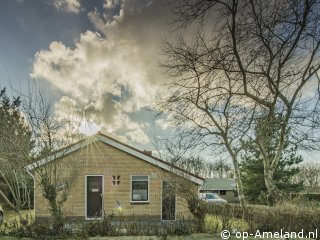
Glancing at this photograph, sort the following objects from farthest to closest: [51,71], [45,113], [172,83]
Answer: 1. [172,83]
2. [51,71]
3. [45,113]

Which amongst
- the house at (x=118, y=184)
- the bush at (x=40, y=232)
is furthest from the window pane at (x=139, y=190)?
the bush at (x=40, y=232)

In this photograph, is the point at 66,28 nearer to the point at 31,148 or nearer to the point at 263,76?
the point at 31,148

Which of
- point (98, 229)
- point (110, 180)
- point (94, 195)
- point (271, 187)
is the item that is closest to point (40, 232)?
point (98, 229)

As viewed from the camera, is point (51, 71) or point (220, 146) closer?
point (51, 71)

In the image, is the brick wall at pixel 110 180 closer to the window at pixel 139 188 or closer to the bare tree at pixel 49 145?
the window at pixel 139 188

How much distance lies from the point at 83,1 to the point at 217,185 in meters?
51.9

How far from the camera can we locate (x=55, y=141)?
38.2 ft

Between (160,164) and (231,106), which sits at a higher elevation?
(231,106)

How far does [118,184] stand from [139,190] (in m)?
1.16

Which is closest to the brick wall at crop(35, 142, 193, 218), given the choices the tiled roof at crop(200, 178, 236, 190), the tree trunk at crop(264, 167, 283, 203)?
the tree trunk at crop(264, 167, 283, 203)

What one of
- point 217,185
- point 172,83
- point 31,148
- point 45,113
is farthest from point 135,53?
point 217,185

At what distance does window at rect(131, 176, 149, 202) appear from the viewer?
61.8ft

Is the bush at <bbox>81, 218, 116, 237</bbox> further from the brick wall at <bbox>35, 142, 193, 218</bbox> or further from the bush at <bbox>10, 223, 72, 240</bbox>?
the brick wall at <bbox>35, 142, 193, 218</bbox>

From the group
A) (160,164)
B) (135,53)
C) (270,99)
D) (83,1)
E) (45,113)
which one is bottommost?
(160,164)
